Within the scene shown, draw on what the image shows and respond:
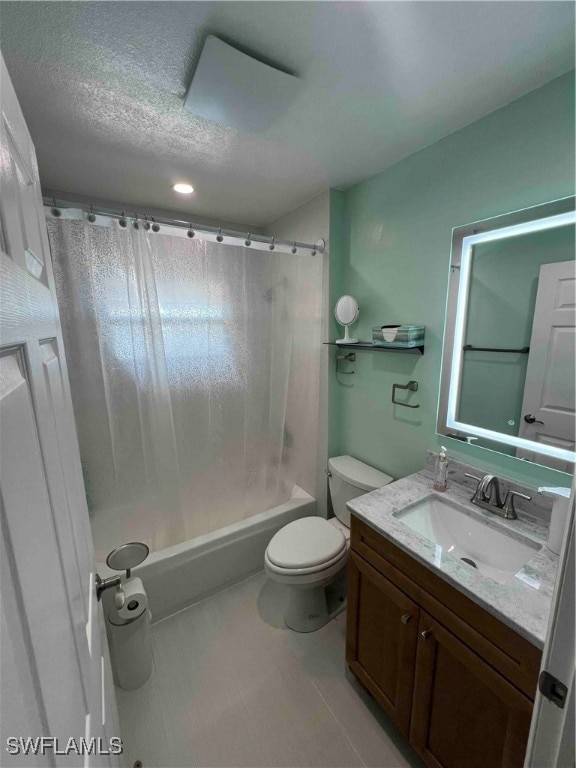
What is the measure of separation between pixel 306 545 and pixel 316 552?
2.8 inches

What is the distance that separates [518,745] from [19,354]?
1.38 metres

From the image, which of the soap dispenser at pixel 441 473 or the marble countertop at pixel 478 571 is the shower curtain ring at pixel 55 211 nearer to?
the marble countertop at pixel 478 571

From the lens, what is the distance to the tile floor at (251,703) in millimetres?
1174

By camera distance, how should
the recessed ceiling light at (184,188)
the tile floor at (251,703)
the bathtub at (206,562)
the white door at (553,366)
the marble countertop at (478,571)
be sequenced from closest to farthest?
the marble countertop at (478,571), the white door at (553,366), the tile floor at (251,703), the bathtub at (206,562), the recessed ceiling light at (184,188)

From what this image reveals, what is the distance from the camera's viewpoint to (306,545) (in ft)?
5.24

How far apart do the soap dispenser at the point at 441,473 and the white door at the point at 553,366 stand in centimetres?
28

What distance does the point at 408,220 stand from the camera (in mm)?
1549

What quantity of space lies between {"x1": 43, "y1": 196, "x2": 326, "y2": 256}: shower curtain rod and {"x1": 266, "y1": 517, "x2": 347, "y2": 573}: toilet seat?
1598 mm

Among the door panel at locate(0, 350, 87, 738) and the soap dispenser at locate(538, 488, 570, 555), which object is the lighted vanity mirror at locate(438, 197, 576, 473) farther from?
the door panel at locate(0, 350, 87, 738)

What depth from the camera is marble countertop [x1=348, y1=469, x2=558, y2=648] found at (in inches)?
31.1

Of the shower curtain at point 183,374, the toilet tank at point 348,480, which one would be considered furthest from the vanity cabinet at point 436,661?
the shower curtain at point 183,374

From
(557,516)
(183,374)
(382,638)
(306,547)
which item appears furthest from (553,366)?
(183,374)

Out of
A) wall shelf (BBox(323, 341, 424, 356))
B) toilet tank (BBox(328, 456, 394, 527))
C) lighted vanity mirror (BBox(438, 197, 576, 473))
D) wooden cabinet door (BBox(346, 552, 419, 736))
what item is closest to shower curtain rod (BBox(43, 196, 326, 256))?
wall shelf (BBox(323, 341, 424, 356))

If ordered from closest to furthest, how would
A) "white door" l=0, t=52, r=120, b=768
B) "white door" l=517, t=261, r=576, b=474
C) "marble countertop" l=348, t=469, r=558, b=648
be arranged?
1. "white door" l=0, t=52, r=120, b=768
2. "marble countertop" l=348, t=469, r=558, b=648
3. "white door" l=517, t=261, r=576, b=474
